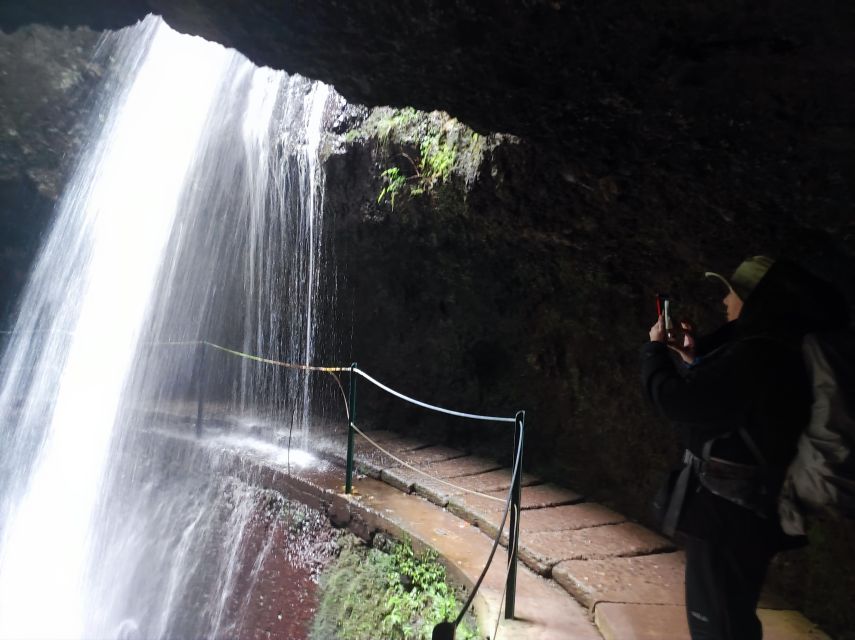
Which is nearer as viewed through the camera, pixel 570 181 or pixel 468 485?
pixel 570 181

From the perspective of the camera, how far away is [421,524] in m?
A: 4.07

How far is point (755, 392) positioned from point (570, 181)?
2085 mm

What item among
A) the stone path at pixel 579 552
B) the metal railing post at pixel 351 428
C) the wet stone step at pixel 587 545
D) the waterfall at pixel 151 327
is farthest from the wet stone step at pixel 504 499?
the waterfall at pixel 151 327

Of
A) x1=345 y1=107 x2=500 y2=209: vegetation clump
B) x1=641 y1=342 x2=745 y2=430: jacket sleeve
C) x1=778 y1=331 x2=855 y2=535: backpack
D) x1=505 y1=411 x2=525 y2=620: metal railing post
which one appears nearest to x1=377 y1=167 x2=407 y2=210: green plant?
x1=345 y1=107 x2=500 y2=209: vegetation clump

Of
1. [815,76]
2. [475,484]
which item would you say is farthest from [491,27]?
[475,484]

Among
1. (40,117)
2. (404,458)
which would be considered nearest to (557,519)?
(404,458)

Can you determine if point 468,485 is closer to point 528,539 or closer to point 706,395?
point 528,539

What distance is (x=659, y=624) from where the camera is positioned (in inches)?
111

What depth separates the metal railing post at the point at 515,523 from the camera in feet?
8.92

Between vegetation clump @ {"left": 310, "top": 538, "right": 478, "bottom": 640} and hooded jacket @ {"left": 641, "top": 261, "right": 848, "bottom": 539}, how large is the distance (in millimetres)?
1658

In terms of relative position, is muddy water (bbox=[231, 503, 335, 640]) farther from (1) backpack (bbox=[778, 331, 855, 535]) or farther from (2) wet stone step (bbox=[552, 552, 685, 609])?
(1) backpack (bbox=[778, 331, 855, 535])

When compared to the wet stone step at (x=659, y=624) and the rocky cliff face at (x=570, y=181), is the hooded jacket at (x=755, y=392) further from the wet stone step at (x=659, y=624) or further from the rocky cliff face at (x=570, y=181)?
the wet stone step at (x=659, y=624)

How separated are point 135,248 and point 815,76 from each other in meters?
9.05

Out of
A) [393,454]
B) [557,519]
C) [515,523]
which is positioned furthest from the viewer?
[393,454]
